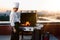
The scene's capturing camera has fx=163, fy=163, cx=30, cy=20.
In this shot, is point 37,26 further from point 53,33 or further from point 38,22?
point 53,33

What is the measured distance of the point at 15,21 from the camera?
10.5ft

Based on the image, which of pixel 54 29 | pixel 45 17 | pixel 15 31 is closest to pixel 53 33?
pixel 54 29

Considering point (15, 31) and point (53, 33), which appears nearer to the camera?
point (15, 31)

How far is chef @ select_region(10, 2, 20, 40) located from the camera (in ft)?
10.4

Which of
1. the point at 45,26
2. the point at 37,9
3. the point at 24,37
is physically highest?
the point at 37,9

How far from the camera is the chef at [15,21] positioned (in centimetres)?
318

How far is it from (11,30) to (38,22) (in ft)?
1.89

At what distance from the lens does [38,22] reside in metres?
3.38

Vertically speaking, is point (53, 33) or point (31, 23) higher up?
point (31, 23)

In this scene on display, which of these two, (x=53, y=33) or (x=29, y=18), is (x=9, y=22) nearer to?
(x=29, y=18)

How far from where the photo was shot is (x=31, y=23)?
3227mm

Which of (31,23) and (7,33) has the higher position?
(31,23)

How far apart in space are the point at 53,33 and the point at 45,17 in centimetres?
41

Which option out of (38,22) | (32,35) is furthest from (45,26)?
(32,35)
